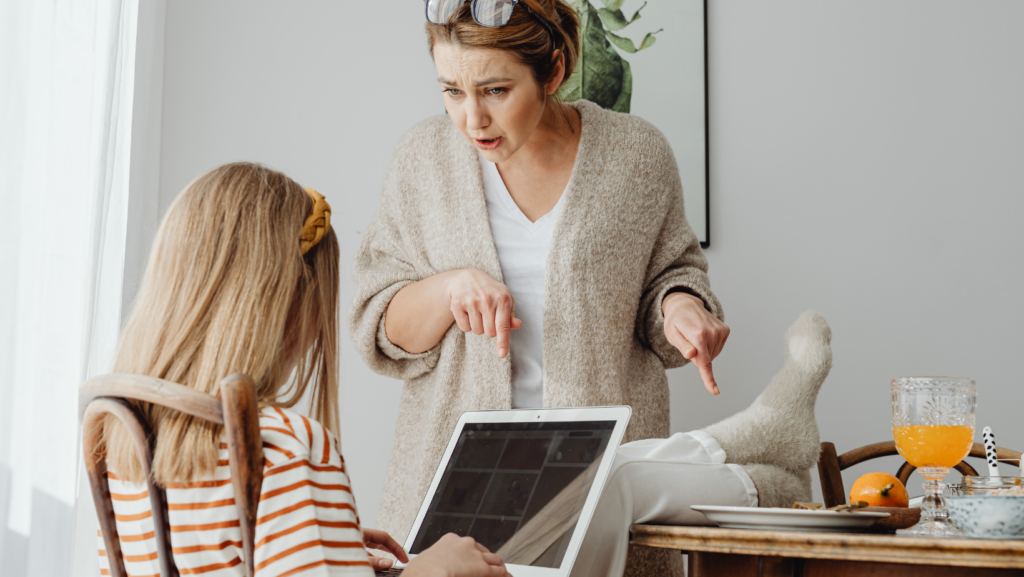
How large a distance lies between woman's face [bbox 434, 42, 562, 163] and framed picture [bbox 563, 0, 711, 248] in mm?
690

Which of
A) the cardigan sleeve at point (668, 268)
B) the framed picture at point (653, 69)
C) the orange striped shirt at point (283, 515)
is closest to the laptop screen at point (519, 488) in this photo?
the orange striped shirt at point (283, 515)

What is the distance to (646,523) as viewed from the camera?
794 millimetres

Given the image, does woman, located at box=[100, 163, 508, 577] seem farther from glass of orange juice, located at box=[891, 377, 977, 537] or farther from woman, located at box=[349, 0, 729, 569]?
glass of orange juice, located at box=[891, 377, 977, 537]

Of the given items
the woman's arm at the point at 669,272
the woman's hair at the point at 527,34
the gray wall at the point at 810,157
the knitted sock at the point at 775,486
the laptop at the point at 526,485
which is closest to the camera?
the laptop at the point at 526,485

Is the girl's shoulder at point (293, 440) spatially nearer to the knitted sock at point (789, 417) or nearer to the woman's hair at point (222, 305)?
the woman's hair at point (222, 305)

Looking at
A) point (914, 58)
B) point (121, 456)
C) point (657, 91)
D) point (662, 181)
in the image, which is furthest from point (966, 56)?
point (121, 456)

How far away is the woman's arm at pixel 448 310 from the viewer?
41.7 inches

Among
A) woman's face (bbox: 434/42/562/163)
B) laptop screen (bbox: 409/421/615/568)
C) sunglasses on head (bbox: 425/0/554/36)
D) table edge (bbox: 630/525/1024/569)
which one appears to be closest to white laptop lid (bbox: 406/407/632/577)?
laptop screen (bbox: 409/421/615/568)

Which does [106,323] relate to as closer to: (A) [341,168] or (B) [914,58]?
(A) [341,168]

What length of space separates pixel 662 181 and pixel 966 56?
110 centimetres

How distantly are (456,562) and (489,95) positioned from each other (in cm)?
71

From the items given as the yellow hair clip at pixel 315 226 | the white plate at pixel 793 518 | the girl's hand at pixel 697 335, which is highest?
the yellow hair clip at pixel 315 226

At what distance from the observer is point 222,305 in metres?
0.71

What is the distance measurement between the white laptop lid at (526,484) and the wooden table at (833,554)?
0.29 ft
